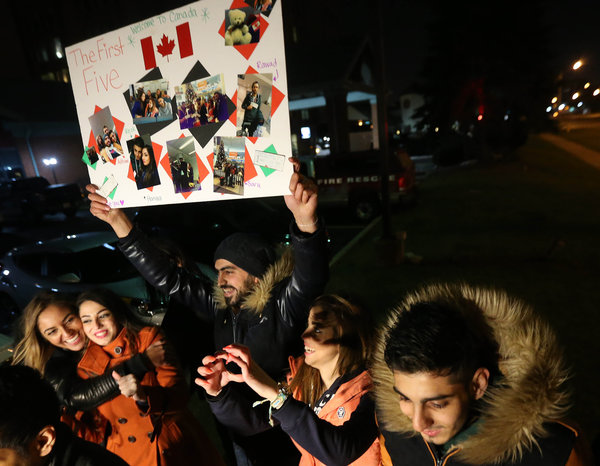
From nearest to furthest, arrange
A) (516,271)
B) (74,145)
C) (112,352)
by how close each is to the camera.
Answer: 1. (112,352)
2. (516,271)
3. (74,145)

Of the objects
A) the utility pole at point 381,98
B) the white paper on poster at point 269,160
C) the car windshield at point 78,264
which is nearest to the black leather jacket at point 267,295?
the white paper on poster at point 269,160

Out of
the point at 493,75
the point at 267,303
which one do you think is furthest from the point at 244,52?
the point at 493,75

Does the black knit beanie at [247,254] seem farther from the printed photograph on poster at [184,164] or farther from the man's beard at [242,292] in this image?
the printed photograph on poster at [184,164]

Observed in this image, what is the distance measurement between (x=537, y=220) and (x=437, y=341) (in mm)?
10370

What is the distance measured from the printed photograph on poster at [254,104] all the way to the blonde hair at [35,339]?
180 centimetres

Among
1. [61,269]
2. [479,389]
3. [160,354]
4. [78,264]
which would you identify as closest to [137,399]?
[160,354]

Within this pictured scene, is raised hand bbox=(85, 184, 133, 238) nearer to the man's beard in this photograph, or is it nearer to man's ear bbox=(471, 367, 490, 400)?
the man's beard

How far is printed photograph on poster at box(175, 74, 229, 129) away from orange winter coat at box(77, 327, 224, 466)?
1455mm

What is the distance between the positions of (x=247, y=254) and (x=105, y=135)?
103cm

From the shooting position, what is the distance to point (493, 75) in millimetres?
29219

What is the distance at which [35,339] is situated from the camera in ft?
7.47

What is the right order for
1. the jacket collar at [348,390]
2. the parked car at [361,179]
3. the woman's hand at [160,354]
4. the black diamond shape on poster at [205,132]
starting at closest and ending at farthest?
the black diamond shape on poster at [205,132], the jacket collar at [348,390], the woman's hand at [160,354], the parked car at [361,179]

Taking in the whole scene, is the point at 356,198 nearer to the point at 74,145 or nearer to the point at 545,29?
the point at 74,145

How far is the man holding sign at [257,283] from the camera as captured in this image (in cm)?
175
